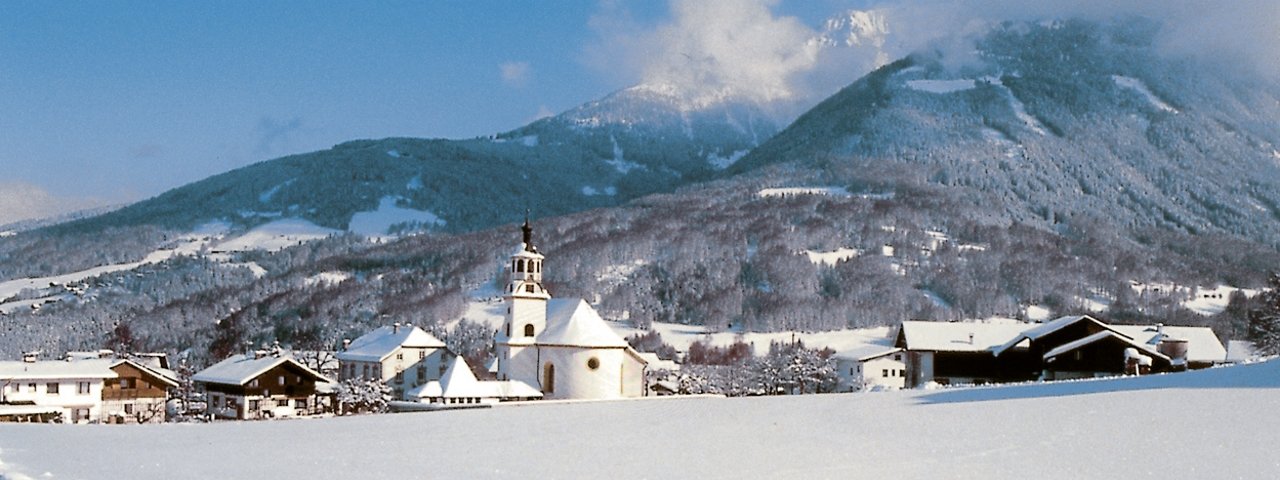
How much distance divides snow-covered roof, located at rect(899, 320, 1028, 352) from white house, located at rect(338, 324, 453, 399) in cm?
3078

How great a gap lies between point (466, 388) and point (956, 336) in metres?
33.8

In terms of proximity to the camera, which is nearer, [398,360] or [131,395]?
[131,395]

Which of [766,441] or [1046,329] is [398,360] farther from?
[766,441]

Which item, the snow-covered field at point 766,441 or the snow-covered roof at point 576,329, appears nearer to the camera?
the snow-covered field at point 766,441

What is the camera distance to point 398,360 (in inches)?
3268

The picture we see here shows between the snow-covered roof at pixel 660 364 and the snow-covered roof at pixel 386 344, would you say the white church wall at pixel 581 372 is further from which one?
the snow-covered roof at pixel 660 364

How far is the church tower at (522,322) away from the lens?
65688mm

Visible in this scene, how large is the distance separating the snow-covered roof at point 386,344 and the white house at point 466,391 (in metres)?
19.8

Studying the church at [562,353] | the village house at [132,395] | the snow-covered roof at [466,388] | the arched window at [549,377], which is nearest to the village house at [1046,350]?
the church at [562,353]

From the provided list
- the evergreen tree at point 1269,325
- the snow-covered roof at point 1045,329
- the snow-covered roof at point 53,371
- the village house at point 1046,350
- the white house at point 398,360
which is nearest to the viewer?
the snow-covered roof at point 53,371

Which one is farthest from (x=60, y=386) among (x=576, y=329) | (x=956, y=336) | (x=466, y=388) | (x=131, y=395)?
(x=956, y=336)

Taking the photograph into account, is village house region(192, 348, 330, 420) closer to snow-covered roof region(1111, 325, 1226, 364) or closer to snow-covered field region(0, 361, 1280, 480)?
snow-covered field region(0, 361, 1280, 480)

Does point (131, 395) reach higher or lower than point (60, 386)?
lower

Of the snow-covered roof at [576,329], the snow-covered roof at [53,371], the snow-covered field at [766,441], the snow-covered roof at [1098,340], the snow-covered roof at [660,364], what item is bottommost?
the snow-covered field at [766,441]
